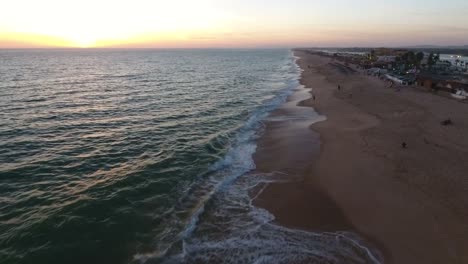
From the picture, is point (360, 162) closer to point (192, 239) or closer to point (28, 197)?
point (192, 239)

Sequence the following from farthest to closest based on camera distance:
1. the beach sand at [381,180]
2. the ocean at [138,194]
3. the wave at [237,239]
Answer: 1. the beach sand at [381,180]
2. the ocean at [138,194]
3. the wave at [237,239]

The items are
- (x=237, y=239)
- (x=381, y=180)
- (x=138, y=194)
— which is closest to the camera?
(x=237, y=239)

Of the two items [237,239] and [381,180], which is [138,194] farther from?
[381,180]

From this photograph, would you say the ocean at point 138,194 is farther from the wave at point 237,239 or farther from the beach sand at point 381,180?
the beach sand at point 381,180

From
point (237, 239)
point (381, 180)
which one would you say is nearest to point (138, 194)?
point (237, 239)

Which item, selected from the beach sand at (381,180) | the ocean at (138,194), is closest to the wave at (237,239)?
the ocean at (138,194)

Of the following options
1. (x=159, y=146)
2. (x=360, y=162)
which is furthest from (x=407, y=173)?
(x=159, y=146)

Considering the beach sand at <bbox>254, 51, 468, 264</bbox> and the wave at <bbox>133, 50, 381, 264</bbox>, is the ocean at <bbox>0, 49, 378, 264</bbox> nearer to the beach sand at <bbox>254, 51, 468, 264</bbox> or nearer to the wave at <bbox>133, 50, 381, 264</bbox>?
the wave at <bbox>133, 50, 381, 264</bbox>

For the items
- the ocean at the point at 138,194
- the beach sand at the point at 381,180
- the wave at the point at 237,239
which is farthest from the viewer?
the beach sand at the point at 381,180
